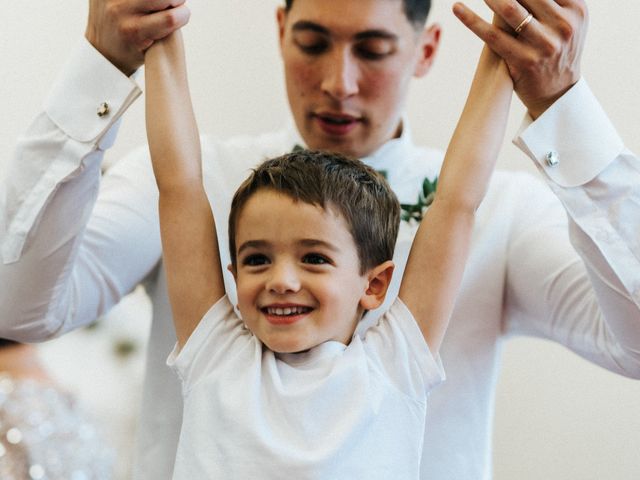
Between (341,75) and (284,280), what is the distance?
50cm

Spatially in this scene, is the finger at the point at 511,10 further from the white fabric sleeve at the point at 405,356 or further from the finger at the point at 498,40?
the white fabric sleeve at the point at 405,356

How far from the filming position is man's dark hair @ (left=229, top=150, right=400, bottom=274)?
1147 mm

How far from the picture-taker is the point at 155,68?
1191 millimetres

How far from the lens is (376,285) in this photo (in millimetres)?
1206

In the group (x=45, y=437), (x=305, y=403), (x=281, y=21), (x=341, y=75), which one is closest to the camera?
(x=305, y=403)

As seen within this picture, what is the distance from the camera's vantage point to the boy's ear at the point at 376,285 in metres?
1.18

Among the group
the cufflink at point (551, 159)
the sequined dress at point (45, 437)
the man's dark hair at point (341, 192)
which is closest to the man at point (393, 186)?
the cufflink at point (551, 159)

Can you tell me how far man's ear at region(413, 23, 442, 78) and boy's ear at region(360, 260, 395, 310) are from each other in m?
0.60

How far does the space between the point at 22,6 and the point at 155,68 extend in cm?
142

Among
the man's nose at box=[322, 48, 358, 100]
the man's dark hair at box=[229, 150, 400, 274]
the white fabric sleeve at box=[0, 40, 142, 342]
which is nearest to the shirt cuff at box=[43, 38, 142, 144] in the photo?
the white fabric sleeve at box=[0, 40, 142, 342]

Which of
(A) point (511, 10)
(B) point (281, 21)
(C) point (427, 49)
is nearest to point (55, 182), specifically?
(A) point (511, 10)

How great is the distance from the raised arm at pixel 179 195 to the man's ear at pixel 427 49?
0.61 meters

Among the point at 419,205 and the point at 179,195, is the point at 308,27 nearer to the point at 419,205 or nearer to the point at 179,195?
the point at 419,205

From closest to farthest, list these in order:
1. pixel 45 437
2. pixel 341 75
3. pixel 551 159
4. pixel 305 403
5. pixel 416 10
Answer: pixel 305 403 < pixel 551 159 < pixel 341 75 < pixel 416 10 < pixel 45 437
